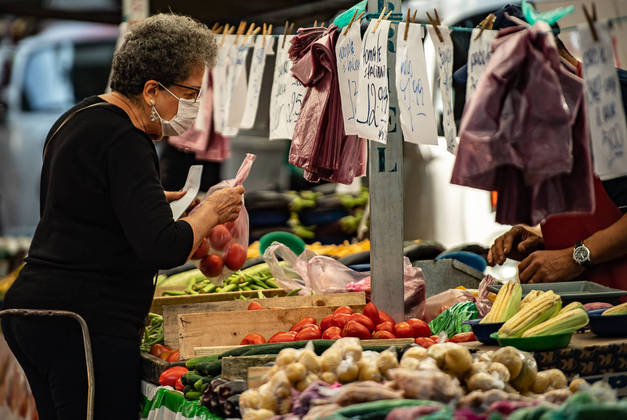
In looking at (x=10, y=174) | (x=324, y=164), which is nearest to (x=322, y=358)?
(x=324, y=164)

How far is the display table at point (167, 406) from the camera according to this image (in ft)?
8.80

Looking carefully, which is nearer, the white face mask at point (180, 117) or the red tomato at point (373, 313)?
the white face mask at point (180, 117)

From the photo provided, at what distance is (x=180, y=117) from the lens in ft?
9.92

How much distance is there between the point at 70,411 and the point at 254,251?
3.60m

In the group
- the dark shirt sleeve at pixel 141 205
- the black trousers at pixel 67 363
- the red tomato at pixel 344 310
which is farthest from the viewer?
the red tomato at pixel 344 310

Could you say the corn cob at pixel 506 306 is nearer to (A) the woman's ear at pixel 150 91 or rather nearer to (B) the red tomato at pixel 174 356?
(B) the red tomato at pixel 174 356

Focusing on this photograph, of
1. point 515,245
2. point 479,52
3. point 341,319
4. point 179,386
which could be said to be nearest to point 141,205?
point 179,386

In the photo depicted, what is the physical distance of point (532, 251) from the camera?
4.18 m

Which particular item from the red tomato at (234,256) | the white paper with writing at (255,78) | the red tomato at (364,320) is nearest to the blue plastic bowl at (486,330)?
the red tomato at (364,320)

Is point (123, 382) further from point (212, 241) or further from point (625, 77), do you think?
point (625, 77)

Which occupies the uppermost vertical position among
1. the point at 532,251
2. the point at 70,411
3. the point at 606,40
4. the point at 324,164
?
the point at 606,40

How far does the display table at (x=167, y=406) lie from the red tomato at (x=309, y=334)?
1.65 feet

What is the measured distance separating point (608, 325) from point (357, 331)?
90 centimetres

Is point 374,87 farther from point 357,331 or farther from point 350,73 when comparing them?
point 357,331
